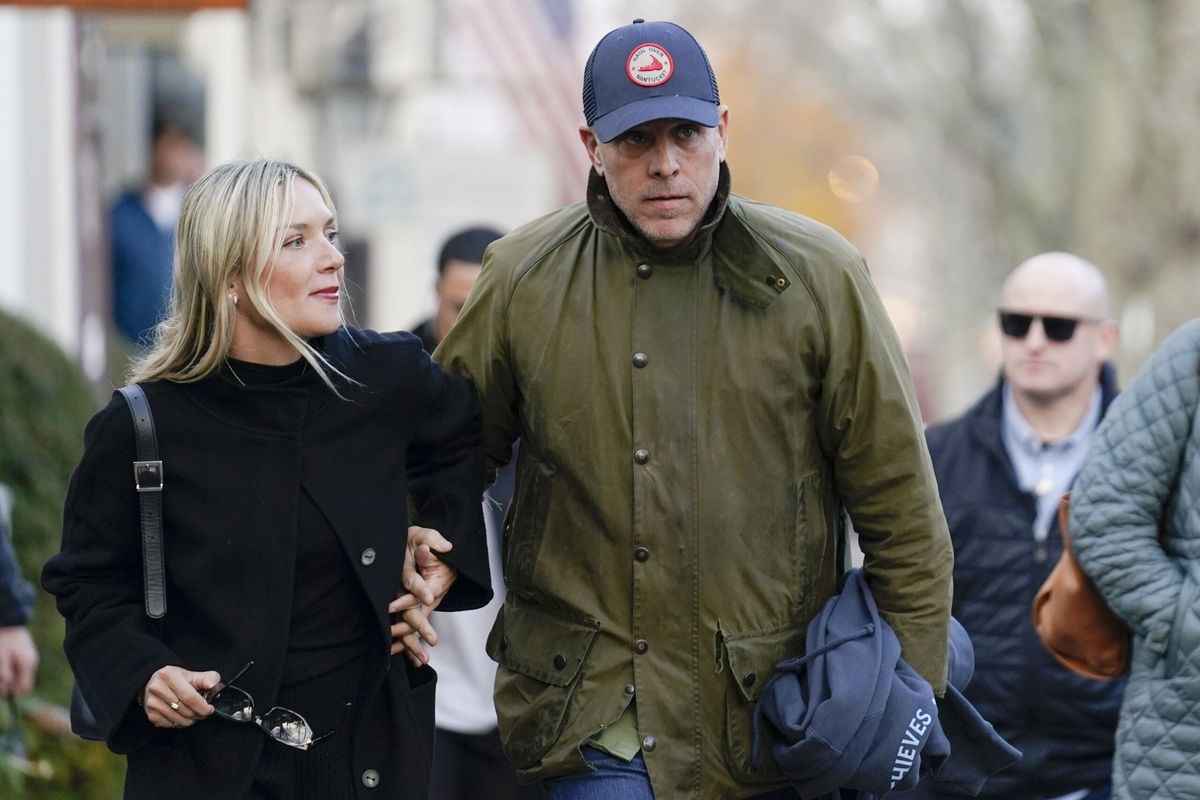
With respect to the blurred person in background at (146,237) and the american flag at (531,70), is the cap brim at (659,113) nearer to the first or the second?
the american flag at (531,70)

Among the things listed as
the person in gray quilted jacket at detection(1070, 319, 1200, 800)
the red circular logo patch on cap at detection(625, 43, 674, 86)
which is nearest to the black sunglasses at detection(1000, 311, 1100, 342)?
the person in gray quilted jacket at detection(1070, 319, 1200, 800)

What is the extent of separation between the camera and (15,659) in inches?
231

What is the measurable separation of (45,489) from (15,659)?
6.20 ft

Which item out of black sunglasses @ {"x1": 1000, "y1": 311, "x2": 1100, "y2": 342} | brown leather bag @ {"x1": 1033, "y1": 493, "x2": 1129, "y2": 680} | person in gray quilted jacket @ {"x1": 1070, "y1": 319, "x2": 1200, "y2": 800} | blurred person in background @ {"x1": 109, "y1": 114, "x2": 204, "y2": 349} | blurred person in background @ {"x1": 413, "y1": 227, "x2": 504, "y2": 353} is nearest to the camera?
person in gray quilted jacket @ {"x1": 1070, "y1": 319, "x2": 1200, "y2": 800}

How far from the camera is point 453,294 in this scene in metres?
6.56

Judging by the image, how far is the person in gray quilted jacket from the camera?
4637mm

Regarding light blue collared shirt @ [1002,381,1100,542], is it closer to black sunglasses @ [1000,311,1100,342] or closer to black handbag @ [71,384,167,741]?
black sunglasses @ [1000,311,1100,342]

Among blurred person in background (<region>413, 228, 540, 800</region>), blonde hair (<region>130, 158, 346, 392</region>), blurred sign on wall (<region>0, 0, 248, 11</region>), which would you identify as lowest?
blurred person in background (<region>413, 228, 540, 800</region>)

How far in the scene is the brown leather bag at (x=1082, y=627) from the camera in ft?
16.3

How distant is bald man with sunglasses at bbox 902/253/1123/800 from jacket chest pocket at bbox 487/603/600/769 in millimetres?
1743

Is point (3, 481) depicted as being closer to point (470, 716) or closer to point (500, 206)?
point (470, 716)

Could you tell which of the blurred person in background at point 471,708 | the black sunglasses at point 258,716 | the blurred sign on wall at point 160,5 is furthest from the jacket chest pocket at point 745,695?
the blurred sign on wall at point 160,5

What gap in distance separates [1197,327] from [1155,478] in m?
0.35

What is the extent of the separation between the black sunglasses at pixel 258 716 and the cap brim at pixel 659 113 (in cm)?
125
